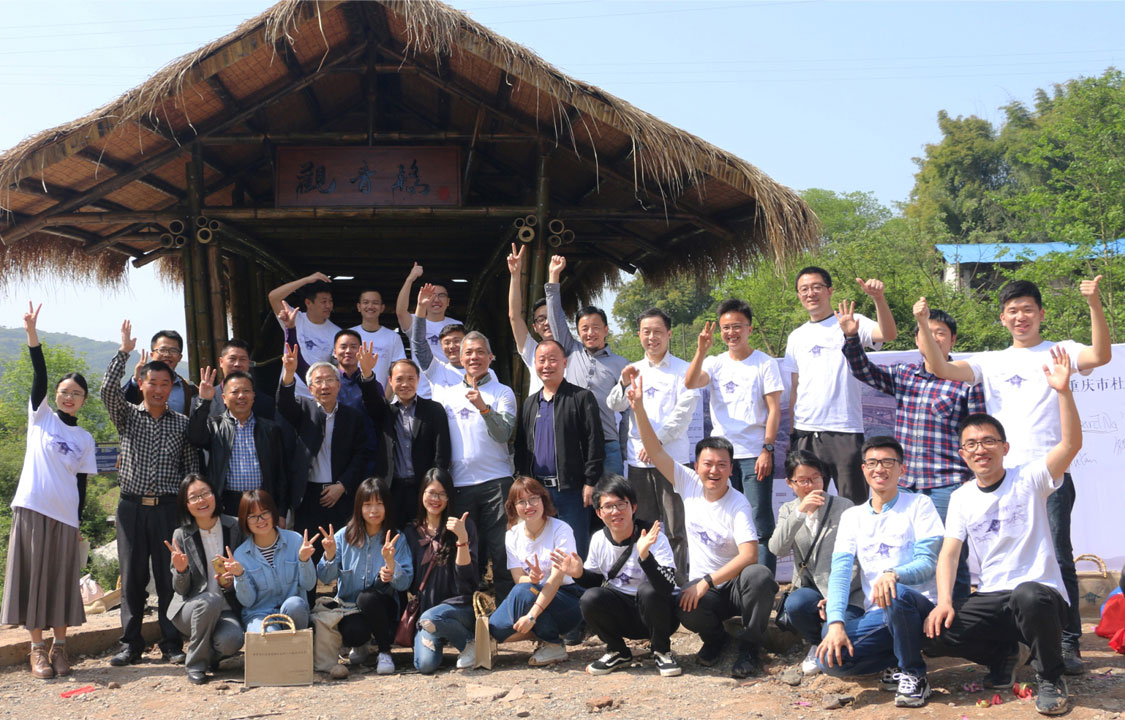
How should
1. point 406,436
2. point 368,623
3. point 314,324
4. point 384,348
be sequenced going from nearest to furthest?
point 368,623
point 406,436
point 384,348
point 314,324

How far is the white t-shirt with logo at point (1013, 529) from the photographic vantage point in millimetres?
3971

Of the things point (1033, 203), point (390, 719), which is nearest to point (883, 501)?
point (390, 719)

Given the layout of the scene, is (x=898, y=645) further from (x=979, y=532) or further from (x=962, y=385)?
(x=962, y=385)

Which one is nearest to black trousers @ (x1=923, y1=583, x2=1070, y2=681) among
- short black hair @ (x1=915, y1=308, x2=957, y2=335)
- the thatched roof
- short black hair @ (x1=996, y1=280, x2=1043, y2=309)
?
short black hair @ (x1=996, y1=280, x2=1043, y2=309)

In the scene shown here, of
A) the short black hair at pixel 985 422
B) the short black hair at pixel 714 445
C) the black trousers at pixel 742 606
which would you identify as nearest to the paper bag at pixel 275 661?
the black trousers at pixel 742 606

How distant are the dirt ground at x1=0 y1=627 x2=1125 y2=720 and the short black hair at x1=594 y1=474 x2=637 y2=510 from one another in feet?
2.73

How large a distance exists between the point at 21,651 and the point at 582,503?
3.20 m

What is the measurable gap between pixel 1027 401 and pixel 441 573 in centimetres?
299

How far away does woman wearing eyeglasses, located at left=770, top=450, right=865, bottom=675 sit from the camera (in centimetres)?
444

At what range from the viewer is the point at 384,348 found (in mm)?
6336

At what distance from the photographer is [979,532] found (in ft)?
13.2

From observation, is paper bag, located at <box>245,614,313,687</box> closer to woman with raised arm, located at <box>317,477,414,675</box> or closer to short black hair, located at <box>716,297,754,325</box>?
woman with raised arm, located at <box>317,477,414,675</box>

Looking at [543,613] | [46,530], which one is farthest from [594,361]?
[46,530]

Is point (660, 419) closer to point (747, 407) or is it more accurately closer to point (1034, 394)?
point (747, 407)
